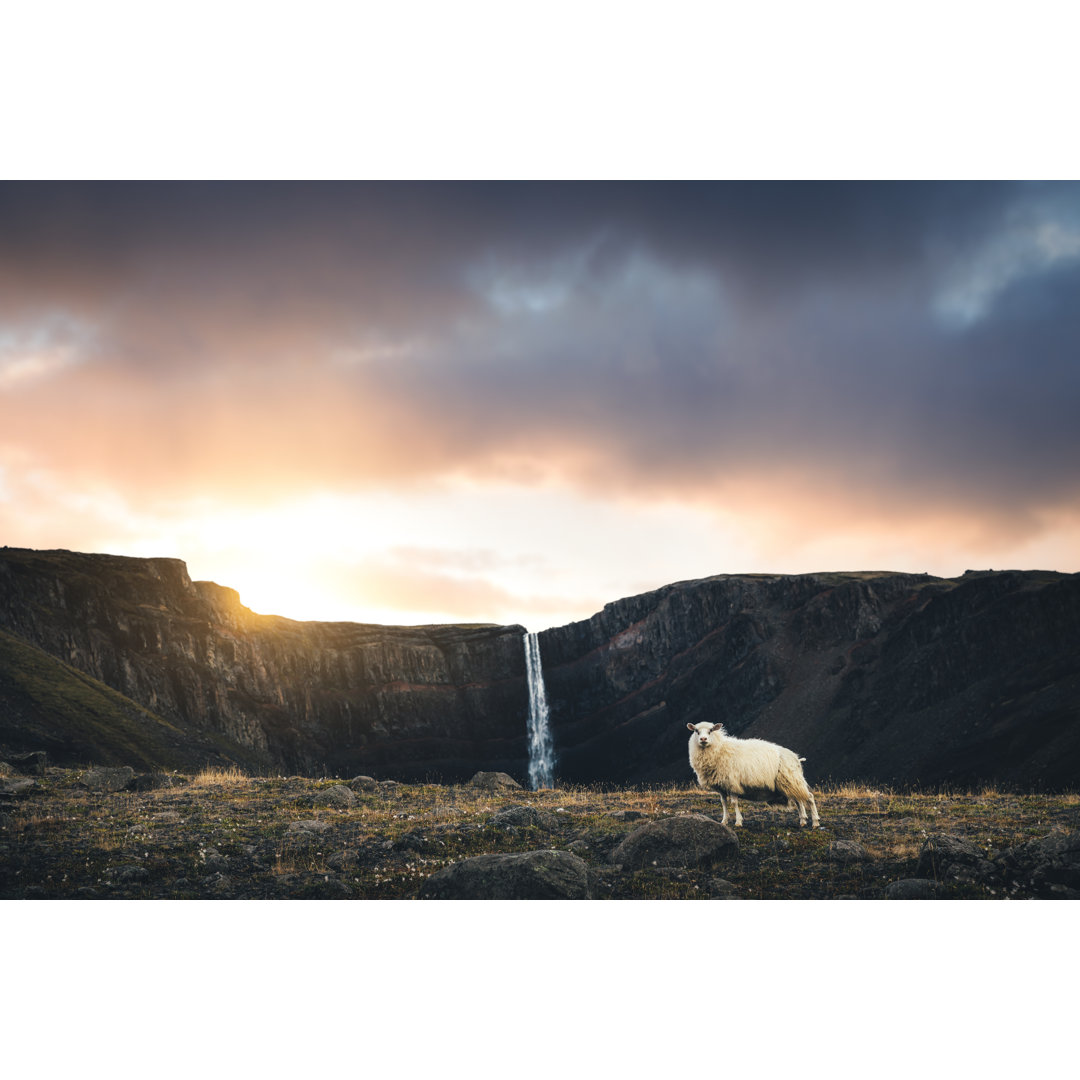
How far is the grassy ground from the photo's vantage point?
11.2 meters

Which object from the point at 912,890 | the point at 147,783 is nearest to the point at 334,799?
the point at 147,783

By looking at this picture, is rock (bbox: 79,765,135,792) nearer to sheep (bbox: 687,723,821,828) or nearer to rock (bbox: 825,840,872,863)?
sheep (bbox: 687,723,821,828)

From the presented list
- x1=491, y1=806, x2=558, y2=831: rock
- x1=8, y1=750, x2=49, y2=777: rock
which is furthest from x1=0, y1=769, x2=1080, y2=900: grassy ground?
x1=8, y1=750, x2=49, y2=777: rock

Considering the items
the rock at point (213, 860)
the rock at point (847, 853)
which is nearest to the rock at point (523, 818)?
the rock at point (213, 860)

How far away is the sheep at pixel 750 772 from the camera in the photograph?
15.6 m

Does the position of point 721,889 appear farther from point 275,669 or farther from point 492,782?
point 275,669

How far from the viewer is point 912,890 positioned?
34.4 feet

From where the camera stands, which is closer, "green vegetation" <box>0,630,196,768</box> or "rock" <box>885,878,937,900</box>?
"rock" <box>885,878,937,900</box>

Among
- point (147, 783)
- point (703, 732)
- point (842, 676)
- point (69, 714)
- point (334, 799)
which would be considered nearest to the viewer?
point (703, 732)

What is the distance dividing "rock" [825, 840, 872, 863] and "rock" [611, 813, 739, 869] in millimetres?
1626

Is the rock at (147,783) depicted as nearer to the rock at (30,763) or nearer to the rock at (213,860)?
the rock at (30,763)

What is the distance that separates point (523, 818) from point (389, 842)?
10.2 feet

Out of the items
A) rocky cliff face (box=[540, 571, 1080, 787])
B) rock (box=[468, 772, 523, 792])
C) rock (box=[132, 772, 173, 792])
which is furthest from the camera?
rocky cliff face (box=[540, 571, 1080, 787])
